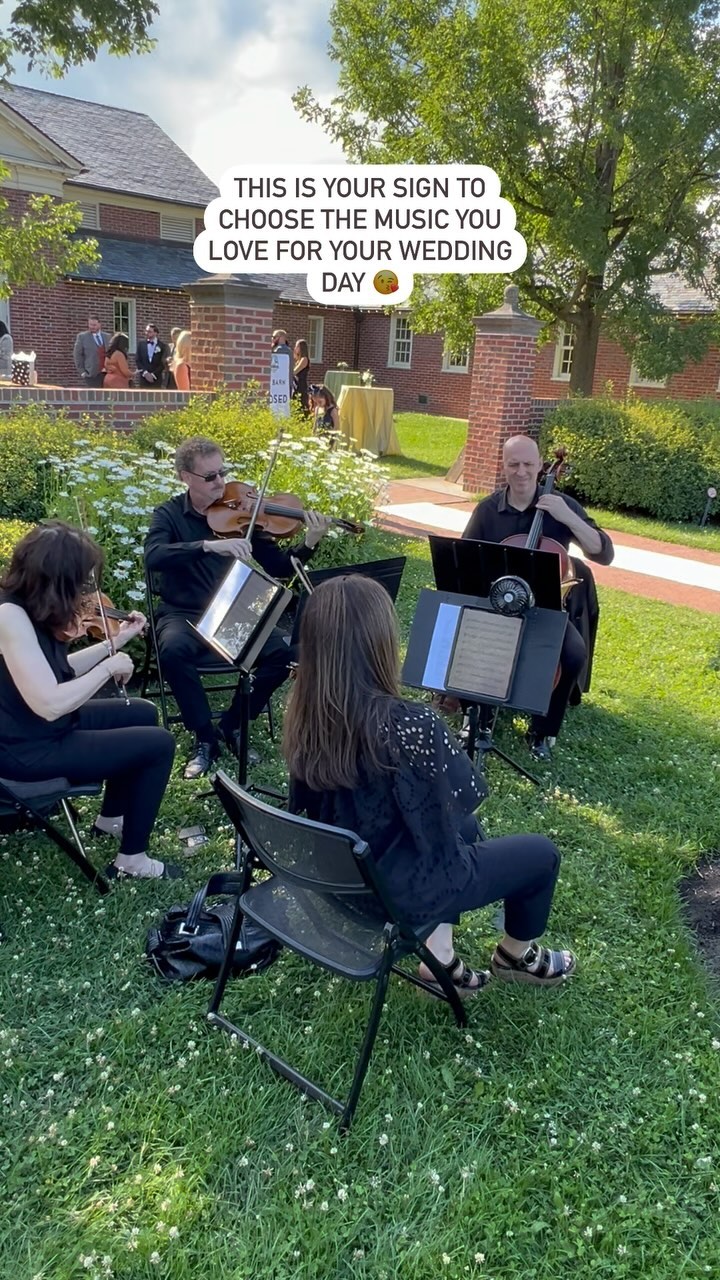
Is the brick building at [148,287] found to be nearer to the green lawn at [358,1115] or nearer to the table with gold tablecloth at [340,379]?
the table with gold tablecloth at [340,379]

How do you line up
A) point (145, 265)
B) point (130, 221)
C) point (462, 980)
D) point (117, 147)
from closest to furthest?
point (462, 980) → point (145, 265) → point (130, 221) → point (117, 147)

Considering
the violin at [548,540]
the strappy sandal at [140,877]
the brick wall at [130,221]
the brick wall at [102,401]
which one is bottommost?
the strappy sandal at [140,877]

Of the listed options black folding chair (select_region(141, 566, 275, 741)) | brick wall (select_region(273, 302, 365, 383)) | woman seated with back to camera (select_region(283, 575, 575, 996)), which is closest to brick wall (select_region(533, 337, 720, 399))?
brick wall (select_region(273, 302, 365, 383))

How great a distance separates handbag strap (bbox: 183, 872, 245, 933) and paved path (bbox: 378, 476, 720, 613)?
16.1 ft

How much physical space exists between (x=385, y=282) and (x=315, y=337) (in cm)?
890

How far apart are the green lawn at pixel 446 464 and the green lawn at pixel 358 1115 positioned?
17.8 ft

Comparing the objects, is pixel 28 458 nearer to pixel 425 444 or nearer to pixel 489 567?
pixel 489 567

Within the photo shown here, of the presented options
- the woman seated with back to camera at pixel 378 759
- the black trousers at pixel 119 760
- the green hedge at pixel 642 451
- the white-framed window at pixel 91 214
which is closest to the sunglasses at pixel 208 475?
the black trousers at pixel 119 760

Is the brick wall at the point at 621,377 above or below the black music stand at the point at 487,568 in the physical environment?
above

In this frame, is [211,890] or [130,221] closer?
[211,890]

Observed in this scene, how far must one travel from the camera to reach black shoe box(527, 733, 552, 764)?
4.53m

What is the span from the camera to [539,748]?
4.57 m

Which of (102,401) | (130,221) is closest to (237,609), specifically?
(102,401)

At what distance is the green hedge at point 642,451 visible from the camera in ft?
36.4
